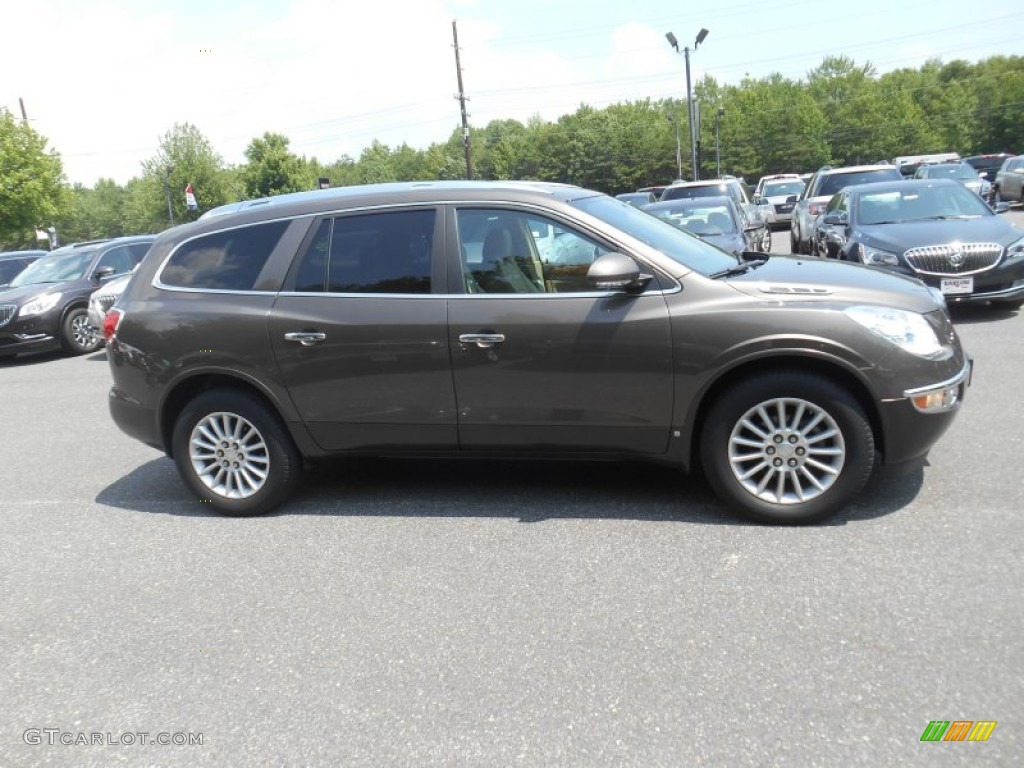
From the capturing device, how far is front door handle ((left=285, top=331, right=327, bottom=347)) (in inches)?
186

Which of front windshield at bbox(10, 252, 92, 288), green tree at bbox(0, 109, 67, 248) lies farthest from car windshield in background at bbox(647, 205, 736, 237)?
green tree at bbox(0, 109, 67, 248)

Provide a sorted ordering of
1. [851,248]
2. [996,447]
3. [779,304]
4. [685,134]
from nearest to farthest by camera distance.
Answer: [779,304], [996,447], [851,248], [685,134]

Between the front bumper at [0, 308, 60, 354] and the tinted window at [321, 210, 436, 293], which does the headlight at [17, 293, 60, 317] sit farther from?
the tinted window at [321, 210, 436, 293]

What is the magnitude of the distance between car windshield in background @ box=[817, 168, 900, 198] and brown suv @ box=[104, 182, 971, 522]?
1552 cm

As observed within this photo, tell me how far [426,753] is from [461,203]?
2834 mm

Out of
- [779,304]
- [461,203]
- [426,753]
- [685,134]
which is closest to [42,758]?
[426,753]

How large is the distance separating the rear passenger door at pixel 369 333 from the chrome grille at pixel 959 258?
640 centimetres

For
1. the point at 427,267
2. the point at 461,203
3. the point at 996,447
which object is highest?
the point at 461,203

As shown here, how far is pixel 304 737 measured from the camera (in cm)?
289

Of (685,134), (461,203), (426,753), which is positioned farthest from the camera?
(685,134)

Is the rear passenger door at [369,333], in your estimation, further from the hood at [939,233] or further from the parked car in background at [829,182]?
the parked car in background at [829,182]

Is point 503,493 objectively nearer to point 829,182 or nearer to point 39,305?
point 39,305

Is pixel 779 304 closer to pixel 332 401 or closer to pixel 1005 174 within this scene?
pixel 332 401

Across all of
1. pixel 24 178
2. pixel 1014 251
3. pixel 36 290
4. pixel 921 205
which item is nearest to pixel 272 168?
pixel 24 178
